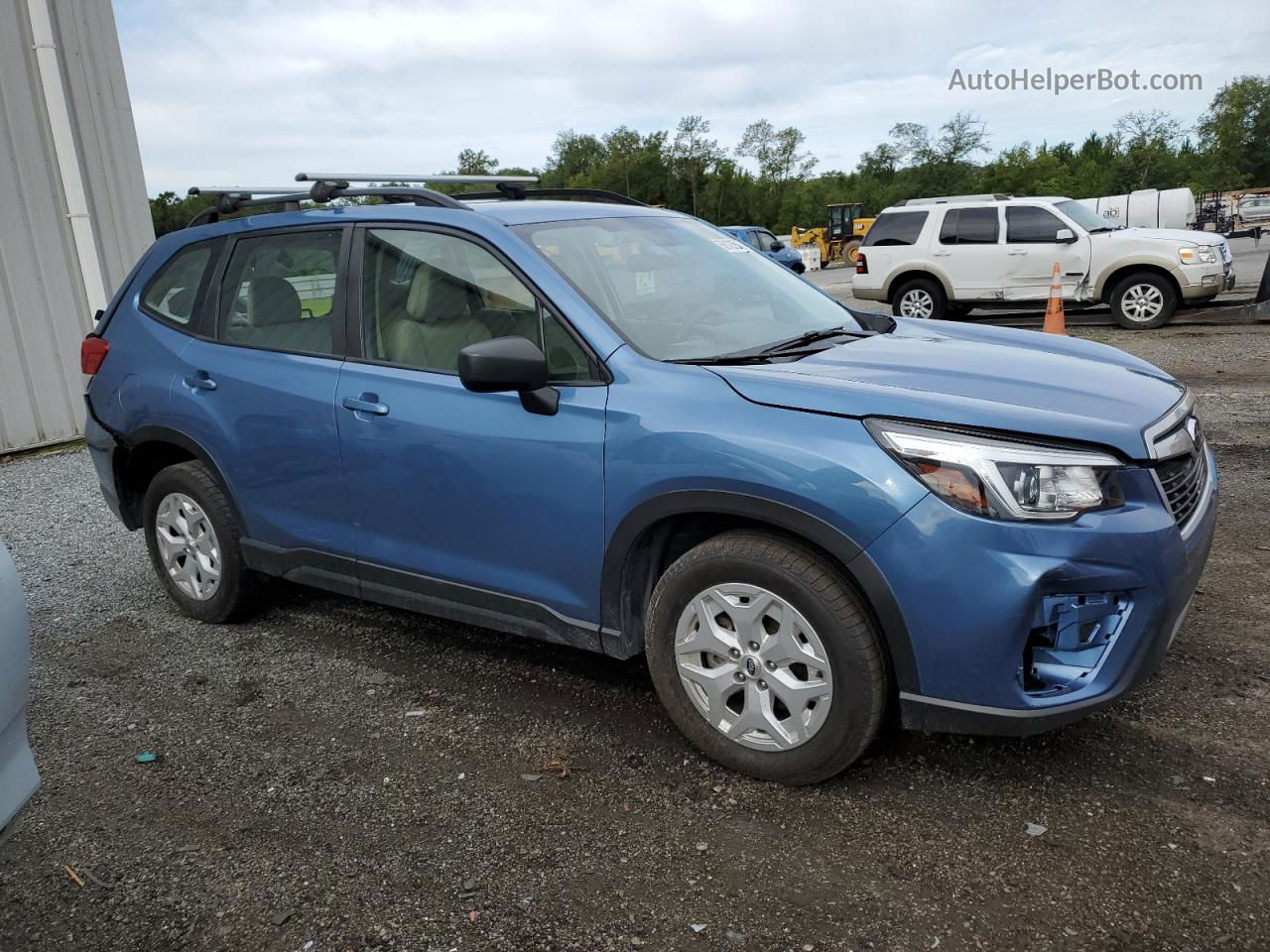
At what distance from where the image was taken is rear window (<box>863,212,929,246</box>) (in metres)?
14.5

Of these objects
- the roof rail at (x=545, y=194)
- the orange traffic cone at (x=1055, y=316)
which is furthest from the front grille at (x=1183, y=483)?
the orange traffic cone at (x=1055, y=316)

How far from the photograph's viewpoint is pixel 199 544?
4.43m

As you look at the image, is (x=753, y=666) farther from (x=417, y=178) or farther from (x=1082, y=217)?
(x=1082, y=217)

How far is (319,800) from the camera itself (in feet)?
10.1

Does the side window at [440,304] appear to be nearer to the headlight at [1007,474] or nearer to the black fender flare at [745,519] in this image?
the black fender flare at [745,519]

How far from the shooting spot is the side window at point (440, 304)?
3.33m

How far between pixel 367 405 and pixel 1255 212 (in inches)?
1841

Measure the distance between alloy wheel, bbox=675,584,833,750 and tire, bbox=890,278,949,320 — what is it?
12.3 metres

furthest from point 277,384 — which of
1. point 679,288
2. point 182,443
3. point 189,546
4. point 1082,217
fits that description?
point 1082,217

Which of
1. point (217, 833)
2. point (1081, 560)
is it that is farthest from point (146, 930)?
point (1081, 560)

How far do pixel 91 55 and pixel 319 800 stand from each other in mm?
8844

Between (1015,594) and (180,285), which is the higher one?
(180,285)

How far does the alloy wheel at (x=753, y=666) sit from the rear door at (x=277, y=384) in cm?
156

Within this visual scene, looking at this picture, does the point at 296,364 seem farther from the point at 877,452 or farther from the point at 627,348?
the point at 877,452
